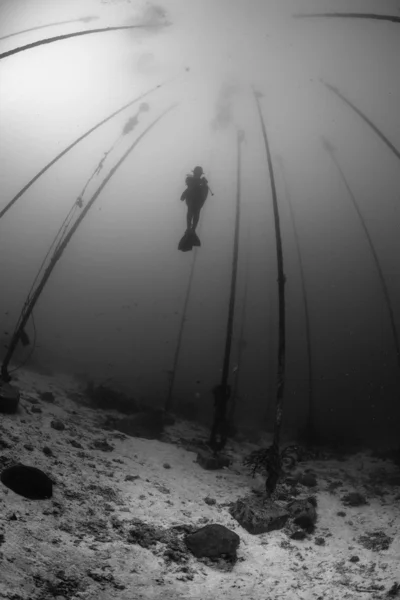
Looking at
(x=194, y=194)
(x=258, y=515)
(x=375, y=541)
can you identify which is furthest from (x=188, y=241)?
(x=375, y=541)

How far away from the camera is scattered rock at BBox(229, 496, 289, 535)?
6.88 m

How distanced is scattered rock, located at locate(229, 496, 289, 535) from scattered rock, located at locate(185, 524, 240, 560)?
1070 mm

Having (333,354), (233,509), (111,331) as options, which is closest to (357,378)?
(333,354)

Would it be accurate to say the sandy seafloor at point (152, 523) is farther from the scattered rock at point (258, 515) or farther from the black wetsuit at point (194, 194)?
the black wetsuit at point (194, 194)

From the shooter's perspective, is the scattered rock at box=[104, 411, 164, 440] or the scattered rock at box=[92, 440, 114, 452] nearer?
the scattered rock at box=[92, 440, 114, 452]

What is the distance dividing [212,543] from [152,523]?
4.33 ft

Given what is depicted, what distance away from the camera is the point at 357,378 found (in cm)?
8569

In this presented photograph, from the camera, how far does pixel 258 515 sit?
709 cm

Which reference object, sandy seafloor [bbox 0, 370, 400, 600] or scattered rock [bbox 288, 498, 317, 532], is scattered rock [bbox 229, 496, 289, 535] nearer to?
sandy seafloor [bbox 0, 370, 400, 600]

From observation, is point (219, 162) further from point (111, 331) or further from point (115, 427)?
point (111, 331)

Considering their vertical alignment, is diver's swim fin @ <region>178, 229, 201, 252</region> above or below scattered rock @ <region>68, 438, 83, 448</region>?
above

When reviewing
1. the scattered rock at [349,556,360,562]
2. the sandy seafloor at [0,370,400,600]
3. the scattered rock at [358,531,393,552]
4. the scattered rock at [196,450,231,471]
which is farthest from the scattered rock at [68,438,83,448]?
the scattered rock at [358,531,393,552]

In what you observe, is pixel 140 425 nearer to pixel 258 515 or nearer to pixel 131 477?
pixel 131 477

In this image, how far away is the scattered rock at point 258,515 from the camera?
6879mm
